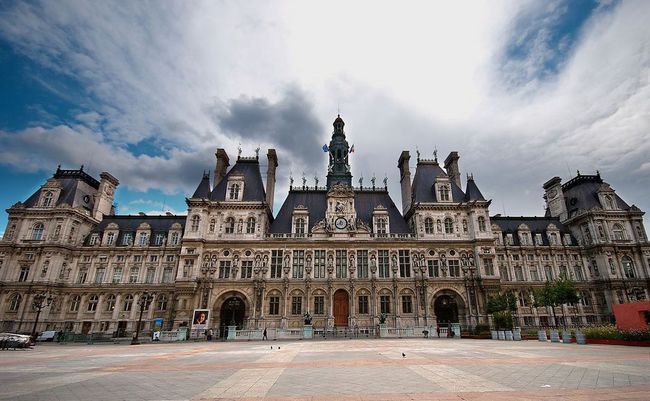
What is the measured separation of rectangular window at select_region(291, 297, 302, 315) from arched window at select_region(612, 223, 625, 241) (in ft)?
160

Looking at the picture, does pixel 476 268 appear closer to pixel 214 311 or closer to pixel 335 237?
pixel 335 237

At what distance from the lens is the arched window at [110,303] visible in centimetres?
4631

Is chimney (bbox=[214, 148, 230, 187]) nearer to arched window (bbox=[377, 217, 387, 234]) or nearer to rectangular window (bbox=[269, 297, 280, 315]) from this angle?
rectangular window (bbox=[269, 297, 280, 315])

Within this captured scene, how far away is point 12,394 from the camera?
332 inches

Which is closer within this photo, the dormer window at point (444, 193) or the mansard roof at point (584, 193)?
the dormer window at point (444, 193)

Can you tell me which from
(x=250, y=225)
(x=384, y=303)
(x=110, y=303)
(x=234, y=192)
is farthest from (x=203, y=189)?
(x=384, y=303)

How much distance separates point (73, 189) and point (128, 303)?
2090 cm

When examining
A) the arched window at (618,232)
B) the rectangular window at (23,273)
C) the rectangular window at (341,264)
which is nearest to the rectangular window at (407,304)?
the rectangular window at (341,264)

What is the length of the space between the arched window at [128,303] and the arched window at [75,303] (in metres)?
6.35

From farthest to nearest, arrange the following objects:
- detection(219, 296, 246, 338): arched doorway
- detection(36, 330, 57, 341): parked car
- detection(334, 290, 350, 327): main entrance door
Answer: detection(219, 296, 246, 338): arched doorway → detection(334, 290, 350, 327): main entrance door → detection(36, 330, 57, 341): parked car

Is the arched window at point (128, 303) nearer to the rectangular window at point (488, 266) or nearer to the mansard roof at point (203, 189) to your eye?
the mansard roof at point (203, 189)

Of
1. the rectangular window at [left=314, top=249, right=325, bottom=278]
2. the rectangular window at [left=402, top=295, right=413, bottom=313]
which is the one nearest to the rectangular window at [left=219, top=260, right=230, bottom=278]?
the rectangular window at [left=314, top=249, right=325, bottom=278]

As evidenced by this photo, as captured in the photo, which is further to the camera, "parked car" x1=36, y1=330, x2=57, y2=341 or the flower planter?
"parked car" x1=36, y1=330, x2=57, y2=341

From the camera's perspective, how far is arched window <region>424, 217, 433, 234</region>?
153 feet
